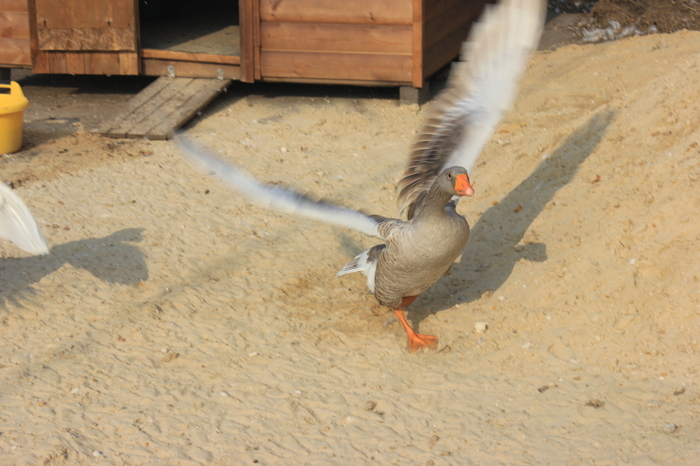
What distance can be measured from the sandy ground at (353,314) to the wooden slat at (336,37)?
169 cm

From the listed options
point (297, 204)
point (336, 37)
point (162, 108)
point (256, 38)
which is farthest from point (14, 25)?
point (297, 204)

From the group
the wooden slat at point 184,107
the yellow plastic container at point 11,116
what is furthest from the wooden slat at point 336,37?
the yellow plastic container at point 11,116

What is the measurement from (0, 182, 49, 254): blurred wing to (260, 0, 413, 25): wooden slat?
478 centimetres

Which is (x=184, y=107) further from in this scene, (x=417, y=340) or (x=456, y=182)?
(x=456, y=182)

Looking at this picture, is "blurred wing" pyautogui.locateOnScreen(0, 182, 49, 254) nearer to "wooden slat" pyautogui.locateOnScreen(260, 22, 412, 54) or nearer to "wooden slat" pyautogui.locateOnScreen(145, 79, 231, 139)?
"wooden slat" pyautogui.locateOnScreen(145, 79, 231, 139)

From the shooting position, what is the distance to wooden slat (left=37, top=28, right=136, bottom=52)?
8.77 metres

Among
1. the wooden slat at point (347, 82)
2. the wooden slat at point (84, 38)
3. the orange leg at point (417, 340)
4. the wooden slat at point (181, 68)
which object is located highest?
the wooden slat at point (84, 38)

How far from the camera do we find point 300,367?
4.45 m

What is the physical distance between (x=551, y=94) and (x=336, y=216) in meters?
4.82

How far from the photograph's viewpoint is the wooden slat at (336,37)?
333 inches

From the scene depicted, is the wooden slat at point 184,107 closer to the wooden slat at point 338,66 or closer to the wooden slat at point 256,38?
the wooden slat at point 256,38

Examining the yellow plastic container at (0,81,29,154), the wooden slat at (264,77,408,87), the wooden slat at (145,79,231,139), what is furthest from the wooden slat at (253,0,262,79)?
the yellow plastic container at (0,81,29,154)

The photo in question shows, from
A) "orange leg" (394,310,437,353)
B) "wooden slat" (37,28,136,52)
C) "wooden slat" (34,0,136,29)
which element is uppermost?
"wooden slat" (34,0,136,29)

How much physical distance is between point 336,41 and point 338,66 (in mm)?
303
